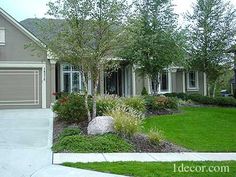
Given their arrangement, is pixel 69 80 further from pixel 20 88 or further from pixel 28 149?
pixel 28 149

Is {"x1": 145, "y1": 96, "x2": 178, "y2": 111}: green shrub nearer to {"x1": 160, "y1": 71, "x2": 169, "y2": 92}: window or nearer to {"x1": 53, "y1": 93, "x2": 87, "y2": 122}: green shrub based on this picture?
{"x1": 53, "y1": 93, "x2": 87, "y2": 122}: green shrub

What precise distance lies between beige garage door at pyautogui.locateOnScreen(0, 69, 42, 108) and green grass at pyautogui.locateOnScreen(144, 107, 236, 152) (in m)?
8.94

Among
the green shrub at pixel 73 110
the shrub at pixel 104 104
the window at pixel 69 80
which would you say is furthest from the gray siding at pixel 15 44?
the green shrub at pixel 73 110

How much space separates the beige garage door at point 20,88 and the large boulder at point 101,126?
11483mm

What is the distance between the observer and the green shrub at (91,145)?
11094mm

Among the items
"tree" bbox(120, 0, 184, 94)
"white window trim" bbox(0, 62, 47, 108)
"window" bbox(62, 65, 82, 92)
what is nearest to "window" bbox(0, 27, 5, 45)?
"white window trim" bbox(0, 62, 47, 108)

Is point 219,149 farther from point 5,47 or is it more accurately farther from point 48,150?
point 5,47

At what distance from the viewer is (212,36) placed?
2833 cm

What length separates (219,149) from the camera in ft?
38.3

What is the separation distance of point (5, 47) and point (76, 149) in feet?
46.9

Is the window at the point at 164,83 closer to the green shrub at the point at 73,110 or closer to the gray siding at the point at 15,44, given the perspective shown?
the gray siding at the point at 15,44

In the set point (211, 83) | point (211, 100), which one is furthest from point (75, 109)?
point (211, 83)

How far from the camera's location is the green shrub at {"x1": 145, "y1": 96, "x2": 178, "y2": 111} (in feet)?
64.0

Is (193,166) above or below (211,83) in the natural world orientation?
below
